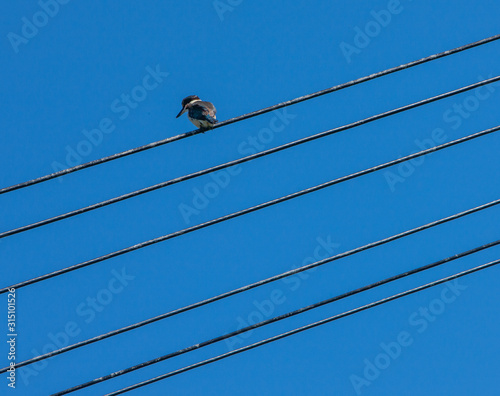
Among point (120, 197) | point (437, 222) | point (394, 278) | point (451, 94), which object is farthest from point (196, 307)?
point (451, 94)

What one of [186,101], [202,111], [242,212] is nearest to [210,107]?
[202,111]

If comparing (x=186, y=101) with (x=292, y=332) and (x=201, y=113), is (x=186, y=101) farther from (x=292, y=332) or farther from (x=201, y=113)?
(x=292, y=332)

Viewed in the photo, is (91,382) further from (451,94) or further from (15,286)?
(451,94)

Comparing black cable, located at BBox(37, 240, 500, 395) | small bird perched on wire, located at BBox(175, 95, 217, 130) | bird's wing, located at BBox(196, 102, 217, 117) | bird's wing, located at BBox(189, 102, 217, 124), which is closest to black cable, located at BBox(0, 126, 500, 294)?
black cable, located at BBox(37, 240, 500, 395)

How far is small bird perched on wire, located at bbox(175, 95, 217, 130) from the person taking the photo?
458 inches

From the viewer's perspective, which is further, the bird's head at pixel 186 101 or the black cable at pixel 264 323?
the bird's head at pixel 186 101

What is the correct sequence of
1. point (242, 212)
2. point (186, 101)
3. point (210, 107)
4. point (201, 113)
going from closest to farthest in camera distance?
1. point (242, 212)
2. point (201, 113)
3. point (210, 107)
4. point (186, 101)

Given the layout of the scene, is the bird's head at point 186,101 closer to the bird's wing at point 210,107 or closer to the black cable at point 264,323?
the bird's wing at point 210,107

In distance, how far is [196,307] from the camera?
8.37 metres

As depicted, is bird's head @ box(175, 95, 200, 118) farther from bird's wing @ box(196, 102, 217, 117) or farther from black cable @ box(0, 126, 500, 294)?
black cable @ box(0, 126, 500, 294)

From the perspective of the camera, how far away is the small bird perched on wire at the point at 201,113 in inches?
458

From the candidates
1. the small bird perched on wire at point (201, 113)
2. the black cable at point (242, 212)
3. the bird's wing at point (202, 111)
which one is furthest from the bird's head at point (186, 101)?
the black cable at point (242, 212)

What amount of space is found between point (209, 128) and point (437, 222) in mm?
3358

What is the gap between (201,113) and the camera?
1189cm
